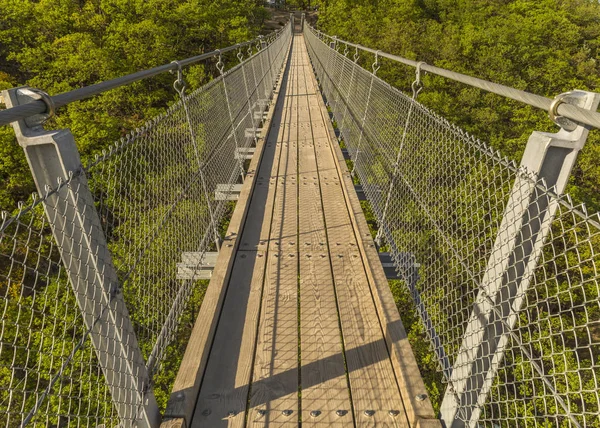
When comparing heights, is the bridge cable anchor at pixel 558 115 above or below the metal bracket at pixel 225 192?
above

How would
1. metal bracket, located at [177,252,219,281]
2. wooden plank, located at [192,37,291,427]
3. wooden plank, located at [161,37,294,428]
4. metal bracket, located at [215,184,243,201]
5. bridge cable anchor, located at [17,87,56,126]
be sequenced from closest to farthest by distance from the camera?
1. bridge cable anchor, located at [17,87,56,126]
2. wooden plank, located at [161,37,294,428]
3. wooden plank, located at [192,37,291,427]
4. metal bracket, located at [177,252,219,281]
5. metal bracket, located at [215,184,243,201]

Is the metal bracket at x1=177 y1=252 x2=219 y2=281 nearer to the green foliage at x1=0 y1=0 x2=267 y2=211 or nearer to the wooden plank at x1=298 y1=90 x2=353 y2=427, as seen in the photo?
the wooden plank at x1=298 y1=90 x2=353 y2=427

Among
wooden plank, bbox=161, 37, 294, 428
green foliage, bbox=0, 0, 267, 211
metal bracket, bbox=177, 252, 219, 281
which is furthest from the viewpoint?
green foliage, bbox=0, 0, 267, 211

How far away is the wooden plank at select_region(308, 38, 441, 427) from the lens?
183 cm

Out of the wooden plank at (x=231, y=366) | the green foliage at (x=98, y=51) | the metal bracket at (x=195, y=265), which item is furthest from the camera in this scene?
the green foliage at (x=98, y=51)

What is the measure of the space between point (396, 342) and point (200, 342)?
1.11 metres

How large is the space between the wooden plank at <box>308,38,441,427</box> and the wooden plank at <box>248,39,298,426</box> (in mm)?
554

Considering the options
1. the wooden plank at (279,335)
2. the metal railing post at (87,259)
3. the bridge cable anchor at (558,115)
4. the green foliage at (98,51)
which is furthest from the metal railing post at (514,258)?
the green foliage at (98,51)

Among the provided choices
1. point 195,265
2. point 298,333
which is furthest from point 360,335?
point 195,265

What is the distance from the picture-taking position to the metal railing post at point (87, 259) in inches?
47.4

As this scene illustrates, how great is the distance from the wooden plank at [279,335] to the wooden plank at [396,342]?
554mm

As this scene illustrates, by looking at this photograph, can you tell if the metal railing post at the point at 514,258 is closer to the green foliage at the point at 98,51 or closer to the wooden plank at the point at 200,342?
the wooden plank at the point at 200,342

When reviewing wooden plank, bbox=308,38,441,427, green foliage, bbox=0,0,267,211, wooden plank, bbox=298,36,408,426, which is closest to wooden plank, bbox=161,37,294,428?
wooden plank, bbox=298,36,408,426

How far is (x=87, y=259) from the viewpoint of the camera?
139cm
